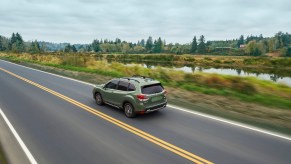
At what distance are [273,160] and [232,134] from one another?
73.0 inches

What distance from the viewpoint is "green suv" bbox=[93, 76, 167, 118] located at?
384 inches

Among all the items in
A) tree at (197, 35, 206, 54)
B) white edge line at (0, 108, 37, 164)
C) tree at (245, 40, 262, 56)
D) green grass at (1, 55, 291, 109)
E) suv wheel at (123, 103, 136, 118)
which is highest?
tree at (197, 35, 206, 54)

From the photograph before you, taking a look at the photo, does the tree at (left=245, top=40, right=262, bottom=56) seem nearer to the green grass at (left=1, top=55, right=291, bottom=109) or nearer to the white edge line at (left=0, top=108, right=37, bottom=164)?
the green grass at (left=1, top=55, right=291, bottom=109)

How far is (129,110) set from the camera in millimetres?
10234

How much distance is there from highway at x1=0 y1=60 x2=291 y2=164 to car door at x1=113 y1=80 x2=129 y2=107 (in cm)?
60

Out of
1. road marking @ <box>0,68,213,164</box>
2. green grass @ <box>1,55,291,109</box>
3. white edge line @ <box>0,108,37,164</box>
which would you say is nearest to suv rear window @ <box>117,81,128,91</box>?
road marking @ <box>0,68,213,164</box>

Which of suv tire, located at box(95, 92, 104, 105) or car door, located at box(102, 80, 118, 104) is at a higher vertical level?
car door, located at box(102, 80, 118, 104)

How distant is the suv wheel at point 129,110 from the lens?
10.0 metres

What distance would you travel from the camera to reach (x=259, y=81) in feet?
47.2

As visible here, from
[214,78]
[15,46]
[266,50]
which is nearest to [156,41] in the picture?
[266,50]

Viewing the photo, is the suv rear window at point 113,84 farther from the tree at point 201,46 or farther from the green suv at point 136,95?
the tree at point 201,46

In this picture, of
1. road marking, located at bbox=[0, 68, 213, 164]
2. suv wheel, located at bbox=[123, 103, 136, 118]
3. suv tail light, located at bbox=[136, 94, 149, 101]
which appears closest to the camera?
road marking, located at bbox=[0, 68, 213, 164]

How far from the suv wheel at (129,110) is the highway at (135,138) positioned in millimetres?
280

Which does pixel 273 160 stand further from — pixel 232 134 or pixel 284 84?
pixel 284 84
